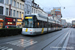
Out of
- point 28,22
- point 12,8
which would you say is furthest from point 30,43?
point 12,8

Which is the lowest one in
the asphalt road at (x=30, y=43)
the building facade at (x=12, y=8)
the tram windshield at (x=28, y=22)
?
the asphalt road at (x=30, y=43)

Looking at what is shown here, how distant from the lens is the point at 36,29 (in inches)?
553

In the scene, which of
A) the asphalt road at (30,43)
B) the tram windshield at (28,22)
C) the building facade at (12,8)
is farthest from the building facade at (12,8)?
the asphalt road at (30,43)

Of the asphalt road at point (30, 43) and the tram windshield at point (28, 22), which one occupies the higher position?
the tram windshield at point (28, 22)

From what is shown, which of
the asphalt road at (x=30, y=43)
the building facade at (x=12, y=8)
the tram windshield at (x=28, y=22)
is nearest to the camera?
the asphalt road at (x=30, y=43)

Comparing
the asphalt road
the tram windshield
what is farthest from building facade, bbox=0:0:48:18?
the asphalt road

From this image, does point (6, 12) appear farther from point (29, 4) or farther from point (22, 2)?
point (29, 4)

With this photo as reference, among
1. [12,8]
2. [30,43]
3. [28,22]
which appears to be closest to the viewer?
[30,43]

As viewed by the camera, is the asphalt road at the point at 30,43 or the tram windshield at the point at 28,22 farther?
the tram windshield at the point at 28,22

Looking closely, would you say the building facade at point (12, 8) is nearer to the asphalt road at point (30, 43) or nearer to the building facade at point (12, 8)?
the building facade at point (12, 8)

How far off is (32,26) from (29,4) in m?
22.8

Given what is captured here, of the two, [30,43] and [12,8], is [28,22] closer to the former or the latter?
[30,43]

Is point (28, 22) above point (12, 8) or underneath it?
underneath

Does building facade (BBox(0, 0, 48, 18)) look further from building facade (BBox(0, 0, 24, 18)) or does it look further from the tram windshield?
the tram windshield
